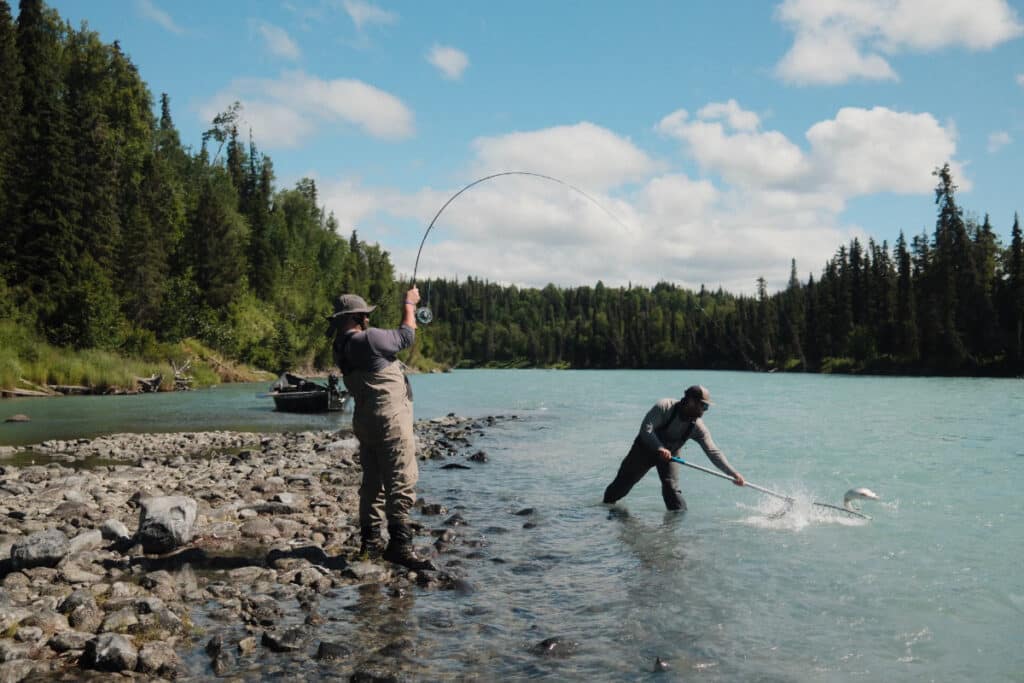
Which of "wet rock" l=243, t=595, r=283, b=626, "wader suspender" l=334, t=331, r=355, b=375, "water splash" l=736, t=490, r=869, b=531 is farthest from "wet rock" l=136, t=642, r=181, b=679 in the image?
"water splash" l=736, t=490, r=869, b=531

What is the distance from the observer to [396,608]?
656 centimetres

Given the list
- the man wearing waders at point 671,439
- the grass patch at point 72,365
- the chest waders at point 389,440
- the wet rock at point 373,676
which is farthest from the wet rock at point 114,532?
the grass patch at point 72,365

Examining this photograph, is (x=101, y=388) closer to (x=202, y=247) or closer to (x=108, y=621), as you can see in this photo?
(x=202, y=247)

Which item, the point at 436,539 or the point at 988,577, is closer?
the point at 988,577

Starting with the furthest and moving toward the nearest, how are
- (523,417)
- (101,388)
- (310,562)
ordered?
1. (101,388)
2. (523,417)
3. (310,562)

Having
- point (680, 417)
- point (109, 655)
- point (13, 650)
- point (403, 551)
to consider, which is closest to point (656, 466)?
point (680, 417)

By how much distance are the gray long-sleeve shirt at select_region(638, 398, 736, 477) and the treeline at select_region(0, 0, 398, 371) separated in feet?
138

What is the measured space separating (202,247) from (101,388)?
30.1 m

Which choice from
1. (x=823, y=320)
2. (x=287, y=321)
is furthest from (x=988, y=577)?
(x=823, y=320)

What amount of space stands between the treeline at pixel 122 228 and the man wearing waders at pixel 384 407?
4169cm

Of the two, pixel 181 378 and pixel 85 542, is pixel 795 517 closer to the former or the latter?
pixel 85 542

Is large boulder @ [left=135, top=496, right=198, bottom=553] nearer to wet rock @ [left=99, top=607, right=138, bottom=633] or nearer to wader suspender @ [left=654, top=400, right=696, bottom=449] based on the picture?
wet rock @ [left=99, top=607, right=138, bottom=633]

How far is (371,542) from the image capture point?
26.3 ft

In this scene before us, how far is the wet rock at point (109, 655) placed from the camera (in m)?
5.02
